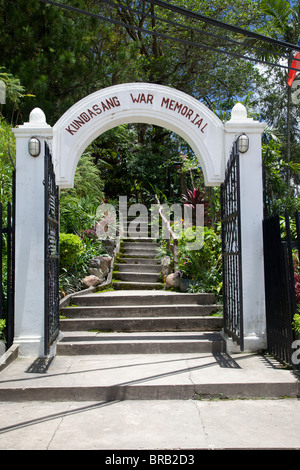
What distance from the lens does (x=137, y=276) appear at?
391 inches

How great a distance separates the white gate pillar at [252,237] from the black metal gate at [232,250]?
0.50 ft

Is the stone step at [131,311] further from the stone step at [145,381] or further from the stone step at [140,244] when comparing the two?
the stone step at [140,244]

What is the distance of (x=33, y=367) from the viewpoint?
5.27m

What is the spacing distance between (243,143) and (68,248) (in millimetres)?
4003

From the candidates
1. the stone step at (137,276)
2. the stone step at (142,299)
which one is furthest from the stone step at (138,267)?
the stone step at (142,299)

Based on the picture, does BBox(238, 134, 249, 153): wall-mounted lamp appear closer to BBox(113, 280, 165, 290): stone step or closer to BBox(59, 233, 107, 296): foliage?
BBox(113, 280, 165, 290): stone step

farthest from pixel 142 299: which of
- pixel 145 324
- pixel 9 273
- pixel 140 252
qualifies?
pixel 140 252

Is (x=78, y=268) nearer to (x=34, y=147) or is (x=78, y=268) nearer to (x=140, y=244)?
(x=140, y=244)

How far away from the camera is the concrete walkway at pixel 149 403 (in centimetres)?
337

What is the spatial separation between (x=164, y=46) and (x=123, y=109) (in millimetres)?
11507

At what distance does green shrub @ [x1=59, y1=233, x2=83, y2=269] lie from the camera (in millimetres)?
8375

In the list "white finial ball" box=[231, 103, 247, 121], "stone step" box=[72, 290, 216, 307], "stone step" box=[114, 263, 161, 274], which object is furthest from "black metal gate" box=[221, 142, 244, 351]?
"stone step" box=[114, 263, 161, 274]

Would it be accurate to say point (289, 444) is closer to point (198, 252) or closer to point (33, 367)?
point (33, 367)
